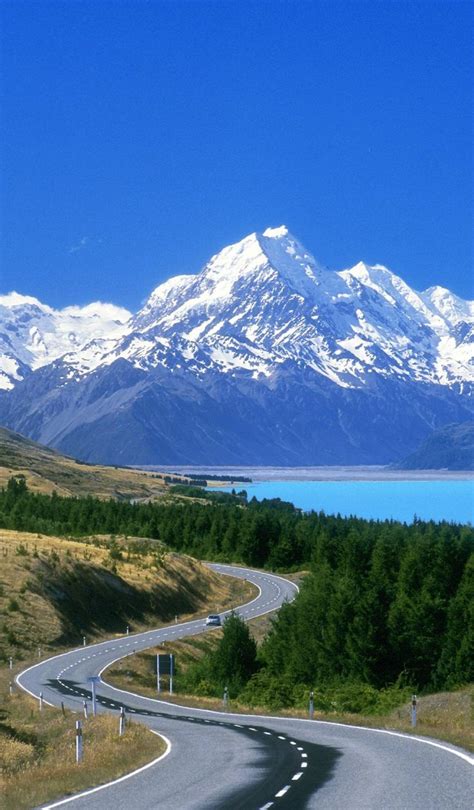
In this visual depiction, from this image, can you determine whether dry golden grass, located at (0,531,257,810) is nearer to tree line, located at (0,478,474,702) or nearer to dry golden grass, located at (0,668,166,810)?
dry golden grass, located at (0,668,166,810)

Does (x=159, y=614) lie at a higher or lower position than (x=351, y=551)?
lower

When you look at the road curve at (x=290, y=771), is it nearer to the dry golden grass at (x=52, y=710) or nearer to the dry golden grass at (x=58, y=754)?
the dry golden grass at (x=58, y=754)

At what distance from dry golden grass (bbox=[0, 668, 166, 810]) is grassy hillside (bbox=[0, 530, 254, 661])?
39.5 metres

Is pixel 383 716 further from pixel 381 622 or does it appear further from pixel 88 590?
pixel 88 590

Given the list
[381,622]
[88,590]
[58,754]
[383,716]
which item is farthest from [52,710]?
[88,590]

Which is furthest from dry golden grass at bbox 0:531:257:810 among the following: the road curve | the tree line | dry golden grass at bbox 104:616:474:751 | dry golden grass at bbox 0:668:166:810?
the tree line

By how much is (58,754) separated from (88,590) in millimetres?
72629

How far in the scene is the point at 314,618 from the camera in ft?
274

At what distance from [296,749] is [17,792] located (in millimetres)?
9808

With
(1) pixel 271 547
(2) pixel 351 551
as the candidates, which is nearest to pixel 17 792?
(2) pixel 351 551

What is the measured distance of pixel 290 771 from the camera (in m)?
23.9

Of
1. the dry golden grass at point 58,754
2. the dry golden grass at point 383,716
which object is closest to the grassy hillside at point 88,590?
the dry golden grass at point 383,716

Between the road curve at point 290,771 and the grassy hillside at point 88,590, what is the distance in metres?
47.1

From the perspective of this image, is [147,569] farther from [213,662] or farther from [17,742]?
[17,742]
